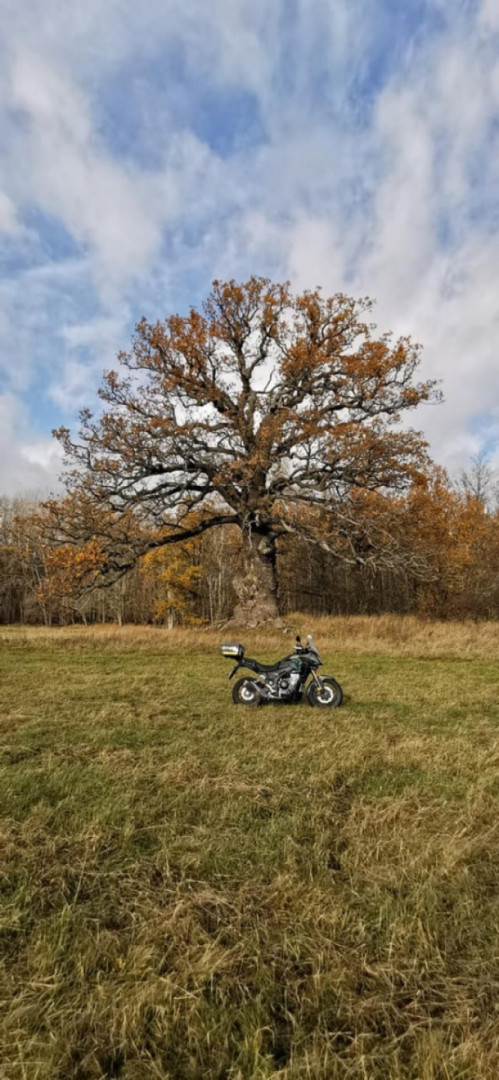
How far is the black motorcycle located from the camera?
7922 mm


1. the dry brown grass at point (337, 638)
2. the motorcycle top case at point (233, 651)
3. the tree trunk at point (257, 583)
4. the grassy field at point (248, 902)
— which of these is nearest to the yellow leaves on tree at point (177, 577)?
the tree trunk at point (257, 583)

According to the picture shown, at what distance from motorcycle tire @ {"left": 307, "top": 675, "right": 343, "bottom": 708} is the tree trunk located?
11930 millimetres

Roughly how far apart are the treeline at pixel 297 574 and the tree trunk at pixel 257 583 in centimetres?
172

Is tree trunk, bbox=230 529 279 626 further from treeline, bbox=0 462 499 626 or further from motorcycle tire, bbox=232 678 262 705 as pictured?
motorcycle tire, bbox=232 678 262 705

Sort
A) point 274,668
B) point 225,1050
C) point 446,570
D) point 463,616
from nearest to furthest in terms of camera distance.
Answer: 1. point 225,1050
2. point 274,668
3. point 446,570
4. point 463,616

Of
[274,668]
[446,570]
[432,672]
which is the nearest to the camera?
[274,668]

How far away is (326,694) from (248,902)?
520 cm

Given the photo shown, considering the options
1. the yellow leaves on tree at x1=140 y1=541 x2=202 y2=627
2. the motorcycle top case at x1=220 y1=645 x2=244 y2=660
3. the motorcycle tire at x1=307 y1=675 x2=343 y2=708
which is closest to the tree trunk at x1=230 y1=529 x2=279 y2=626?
the motorcycle top case at x1=220 y1=645 x2=244 y2=660

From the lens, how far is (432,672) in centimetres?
1149

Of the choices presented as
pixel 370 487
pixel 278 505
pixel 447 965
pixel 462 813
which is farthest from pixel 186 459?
pixel 447 965

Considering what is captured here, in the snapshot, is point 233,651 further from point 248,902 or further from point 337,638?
point 337,638

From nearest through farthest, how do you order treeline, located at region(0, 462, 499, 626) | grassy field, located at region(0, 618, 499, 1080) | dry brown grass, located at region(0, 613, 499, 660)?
grassy field, located at region(0, 618, 499, 1080) < dry brown grass, located at region(0, 613, 499, 660) < treeline, located at region(0, 462, 499, 626)

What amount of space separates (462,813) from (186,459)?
1672 cm

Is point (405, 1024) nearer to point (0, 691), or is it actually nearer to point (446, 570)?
point (0, 691)
